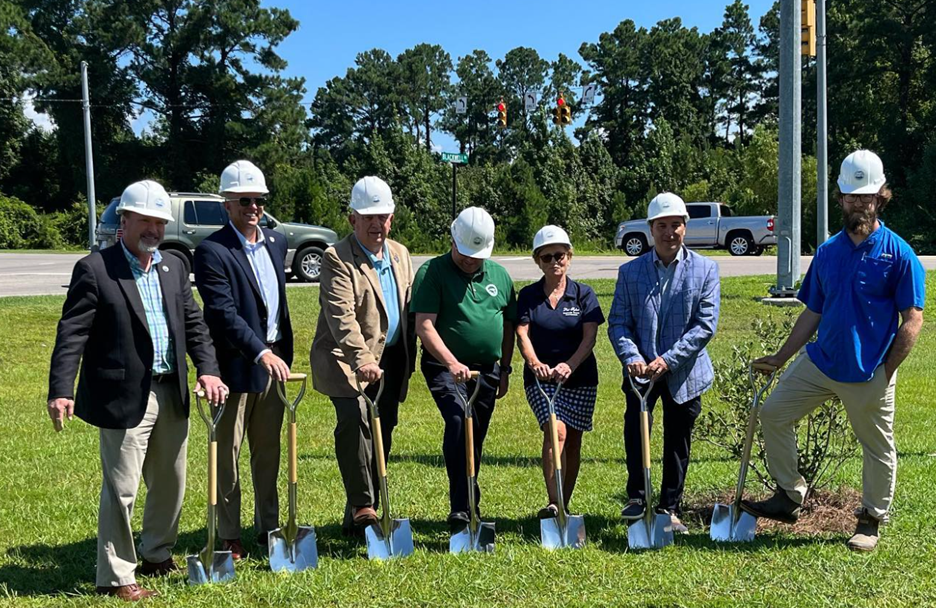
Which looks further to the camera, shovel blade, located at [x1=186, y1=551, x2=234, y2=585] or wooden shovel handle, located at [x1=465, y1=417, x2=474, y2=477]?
wooden shovel handle, located at [x1=465, y1=417, x2=474, y2=477]

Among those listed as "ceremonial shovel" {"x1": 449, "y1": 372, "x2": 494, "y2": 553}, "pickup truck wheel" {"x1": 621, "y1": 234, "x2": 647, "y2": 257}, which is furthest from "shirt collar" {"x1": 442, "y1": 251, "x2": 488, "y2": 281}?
"pickup truck wheel" {"x1": 621, "y1": 234, "x2": 647, "y2": 257}

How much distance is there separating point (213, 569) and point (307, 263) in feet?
49.5

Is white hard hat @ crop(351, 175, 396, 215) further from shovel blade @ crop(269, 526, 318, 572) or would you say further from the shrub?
the shrub

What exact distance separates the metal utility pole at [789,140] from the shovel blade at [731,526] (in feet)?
34.2

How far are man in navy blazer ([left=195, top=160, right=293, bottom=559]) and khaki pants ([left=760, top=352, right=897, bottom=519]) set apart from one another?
8.99 ft

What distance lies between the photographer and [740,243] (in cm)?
3102

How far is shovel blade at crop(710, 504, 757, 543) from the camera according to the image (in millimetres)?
5523

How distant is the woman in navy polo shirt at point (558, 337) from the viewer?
561 centimetres

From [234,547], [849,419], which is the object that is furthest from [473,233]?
[849,419]

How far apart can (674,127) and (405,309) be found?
60159mm

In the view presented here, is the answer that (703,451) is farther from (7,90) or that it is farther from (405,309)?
(7,90)

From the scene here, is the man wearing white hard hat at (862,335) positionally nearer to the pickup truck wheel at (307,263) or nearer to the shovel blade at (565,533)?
the shovel blade at (565,533)

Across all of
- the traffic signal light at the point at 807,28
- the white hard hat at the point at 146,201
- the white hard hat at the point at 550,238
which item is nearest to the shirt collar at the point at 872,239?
the white hard hat at the point at 550,238

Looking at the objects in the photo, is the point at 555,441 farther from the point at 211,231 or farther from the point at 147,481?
the point at 211,231
